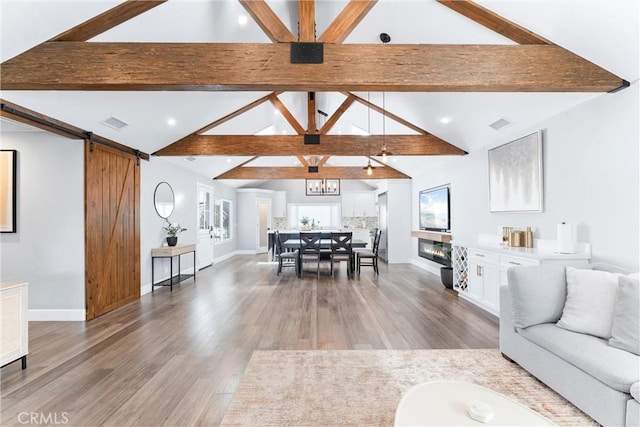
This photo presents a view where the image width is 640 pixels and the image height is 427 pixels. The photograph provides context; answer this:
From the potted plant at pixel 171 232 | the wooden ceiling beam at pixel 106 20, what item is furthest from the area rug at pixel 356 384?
the potted plant at pixel 171 232

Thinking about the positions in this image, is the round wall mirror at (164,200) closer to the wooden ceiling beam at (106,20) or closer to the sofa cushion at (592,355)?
the wooden ceiling beam at (106,20)

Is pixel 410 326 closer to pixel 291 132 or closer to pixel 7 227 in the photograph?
pixel 7 227

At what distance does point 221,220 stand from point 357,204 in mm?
4782

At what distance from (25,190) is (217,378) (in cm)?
361

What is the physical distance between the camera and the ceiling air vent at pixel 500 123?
12.8 ft

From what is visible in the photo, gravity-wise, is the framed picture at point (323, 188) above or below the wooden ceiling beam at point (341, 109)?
below

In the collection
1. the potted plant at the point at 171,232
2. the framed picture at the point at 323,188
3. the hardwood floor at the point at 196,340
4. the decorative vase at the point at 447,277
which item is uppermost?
the framed picture at the point at 323,188

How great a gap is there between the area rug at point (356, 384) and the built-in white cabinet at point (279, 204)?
832cm

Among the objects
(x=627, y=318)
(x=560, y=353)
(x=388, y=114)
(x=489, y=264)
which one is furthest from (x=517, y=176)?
(x=560, y=353)

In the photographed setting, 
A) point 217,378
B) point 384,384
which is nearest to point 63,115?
point 217,378

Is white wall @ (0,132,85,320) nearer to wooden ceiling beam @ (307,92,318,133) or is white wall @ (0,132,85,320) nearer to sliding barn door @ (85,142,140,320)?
sliding barn door @ (85,142,140,320)

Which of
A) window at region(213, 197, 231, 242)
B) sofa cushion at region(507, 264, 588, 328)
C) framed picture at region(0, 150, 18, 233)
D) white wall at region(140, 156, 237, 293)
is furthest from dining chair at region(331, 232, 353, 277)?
framed picture at region(0, 150, 18, 233)

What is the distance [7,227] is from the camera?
3748mm

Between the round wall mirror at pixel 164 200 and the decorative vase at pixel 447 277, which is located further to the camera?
the round wall mirror at pixel 164 200
